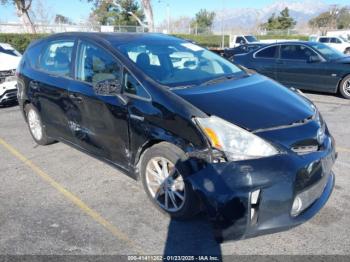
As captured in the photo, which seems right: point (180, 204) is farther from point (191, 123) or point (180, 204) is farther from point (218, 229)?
point (191, 123)

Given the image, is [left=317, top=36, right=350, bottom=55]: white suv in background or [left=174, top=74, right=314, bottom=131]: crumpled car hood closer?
[left=174, top=74, right=314, bottom=131]: crumpled car hood

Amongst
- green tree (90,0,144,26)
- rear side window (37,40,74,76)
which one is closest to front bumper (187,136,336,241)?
rear side window (37,40,74,76)

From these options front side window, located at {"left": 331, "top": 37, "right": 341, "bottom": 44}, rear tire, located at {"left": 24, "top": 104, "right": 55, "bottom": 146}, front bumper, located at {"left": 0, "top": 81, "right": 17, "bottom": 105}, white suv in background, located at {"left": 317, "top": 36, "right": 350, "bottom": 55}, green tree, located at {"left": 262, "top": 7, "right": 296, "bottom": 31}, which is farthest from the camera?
green tree, located at {"left": 262, "top": 7, "right": 296, "bottom": 31}

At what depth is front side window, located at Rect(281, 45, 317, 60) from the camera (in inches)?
355

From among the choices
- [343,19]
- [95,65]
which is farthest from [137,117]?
[343,19]

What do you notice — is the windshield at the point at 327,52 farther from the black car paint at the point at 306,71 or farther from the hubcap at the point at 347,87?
the hubcap at the point at 347,87

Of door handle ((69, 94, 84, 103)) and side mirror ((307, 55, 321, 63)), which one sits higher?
side mirror ((307, 55, 321, 63))

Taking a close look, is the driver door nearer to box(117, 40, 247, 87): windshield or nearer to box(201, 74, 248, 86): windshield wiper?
box(117, 40, 247, 87): windshield

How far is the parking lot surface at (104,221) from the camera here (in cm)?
285

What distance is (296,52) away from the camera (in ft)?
30.3

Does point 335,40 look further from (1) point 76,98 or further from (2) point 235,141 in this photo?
(2) point 235,141

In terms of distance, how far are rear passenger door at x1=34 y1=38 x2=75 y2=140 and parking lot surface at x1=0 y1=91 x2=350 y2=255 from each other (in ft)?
1.77

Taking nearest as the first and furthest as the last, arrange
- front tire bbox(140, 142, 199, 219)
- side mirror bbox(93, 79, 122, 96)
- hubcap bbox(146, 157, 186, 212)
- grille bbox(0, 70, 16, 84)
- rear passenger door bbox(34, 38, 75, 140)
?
front tire bbox(140, 142, 199, 219) → hubcap bbox(146, 157, 186, 212) → side mirror bbox(93, 79, 122, 96) → rear passenger door bbox(34, 38, 75, 140) → grille bbox(0, 70, 16, 84)

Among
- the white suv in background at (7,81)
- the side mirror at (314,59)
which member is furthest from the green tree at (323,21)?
the white suv in background at (7,81)
